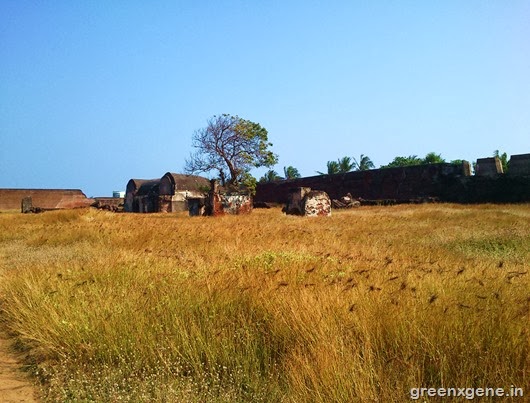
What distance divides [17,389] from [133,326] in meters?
0.86

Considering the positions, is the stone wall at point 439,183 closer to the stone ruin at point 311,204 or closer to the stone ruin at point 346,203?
the stone ruin at point 311,204

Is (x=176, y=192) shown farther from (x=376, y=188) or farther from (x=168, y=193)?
(x=376, y=188)

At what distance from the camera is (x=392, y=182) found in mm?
28078

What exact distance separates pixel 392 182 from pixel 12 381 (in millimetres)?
27145

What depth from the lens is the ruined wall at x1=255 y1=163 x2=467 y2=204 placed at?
25.7m

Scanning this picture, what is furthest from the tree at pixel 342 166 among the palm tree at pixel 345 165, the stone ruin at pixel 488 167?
the stone ruin at pixel 488 167

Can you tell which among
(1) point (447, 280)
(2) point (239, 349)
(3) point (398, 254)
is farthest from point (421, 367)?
(3) point (398, 254)

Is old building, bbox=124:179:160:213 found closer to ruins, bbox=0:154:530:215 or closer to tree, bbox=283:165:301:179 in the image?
ruins, bbox=0:154:530:215

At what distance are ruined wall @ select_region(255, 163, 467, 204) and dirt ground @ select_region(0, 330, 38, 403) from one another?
22.7 metres

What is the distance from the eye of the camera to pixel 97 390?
277 centimetres

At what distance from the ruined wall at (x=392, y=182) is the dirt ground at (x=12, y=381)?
22.7 meters

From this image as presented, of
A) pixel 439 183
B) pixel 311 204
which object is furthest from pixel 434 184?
pixel 311 204

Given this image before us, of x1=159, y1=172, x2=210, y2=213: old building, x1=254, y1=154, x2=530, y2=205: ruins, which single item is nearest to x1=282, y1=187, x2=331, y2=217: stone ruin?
x1=254, y1=154, x2=530, y2=205: ruins

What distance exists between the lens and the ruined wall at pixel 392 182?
25.7 m
